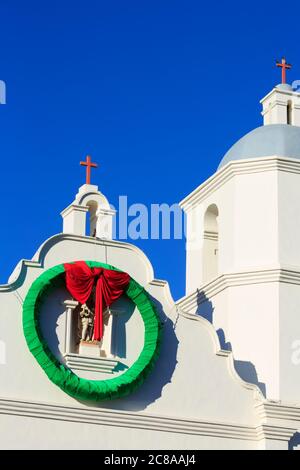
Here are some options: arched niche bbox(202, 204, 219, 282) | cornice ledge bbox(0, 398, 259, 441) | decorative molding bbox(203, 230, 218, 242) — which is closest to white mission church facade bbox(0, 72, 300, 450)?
cornice ledge bbox(0, 398, 259, 441)

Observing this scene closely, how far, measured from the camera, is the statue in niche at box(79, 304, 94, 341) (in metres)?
25.2

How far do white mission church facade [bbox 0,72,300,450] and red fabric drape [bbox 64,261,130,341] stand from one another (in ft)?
0.14

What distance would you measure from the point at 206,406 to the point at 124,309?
271 centimetres

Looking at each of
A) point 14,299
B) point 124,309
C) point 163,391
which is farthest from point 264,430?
point 14,299

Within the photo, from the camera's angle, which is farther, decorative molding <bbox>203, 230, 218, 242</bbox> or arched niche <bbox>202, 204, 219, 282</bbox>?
decorative molding <bbox>203, 230, 218, 242</bbox>

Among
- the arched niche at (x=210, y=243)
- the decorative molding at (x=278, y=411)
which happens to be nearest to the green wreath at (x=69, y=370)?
the decorative molding at (x=278, y=411)

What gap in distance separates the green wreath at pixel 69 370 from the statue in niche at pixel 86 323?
737 mm

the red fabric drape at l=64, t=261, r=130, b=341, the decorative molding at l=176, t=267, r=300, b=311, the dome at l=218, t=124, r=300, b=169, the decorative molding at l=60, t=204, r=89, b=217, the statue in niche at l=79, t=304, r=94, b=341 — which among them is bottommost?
the statue in niche at l=79, t=304, r=94, b=341

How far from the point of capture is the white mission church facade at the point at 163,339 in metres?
24.5

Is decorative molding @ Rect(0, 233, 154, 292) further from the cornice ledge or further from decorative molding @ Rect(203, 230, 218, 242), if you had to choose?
decorative molding @ Rect(203, 230, 218, 242)
